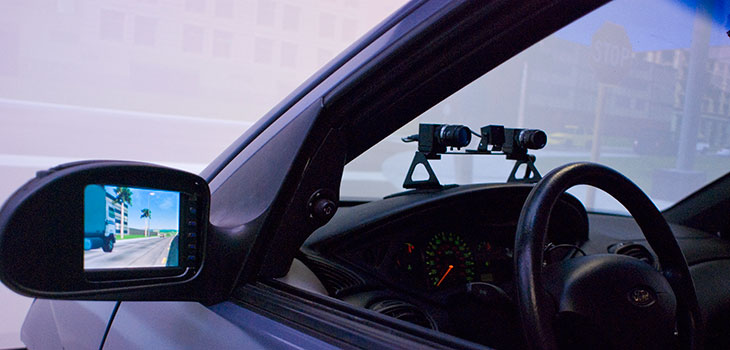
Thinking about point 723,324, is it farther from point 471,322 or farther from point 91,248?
point 91,248

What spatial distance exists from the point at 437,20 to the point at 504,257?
130 centimetres

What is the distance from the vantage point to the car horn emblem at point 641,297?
1.11 meters

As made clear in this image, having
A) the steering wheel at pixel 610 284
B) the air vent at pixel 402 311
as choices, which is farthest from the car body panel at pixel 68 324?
the steering wheel at pixel 610 284

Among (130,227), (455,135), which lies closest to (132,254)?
(130,227)

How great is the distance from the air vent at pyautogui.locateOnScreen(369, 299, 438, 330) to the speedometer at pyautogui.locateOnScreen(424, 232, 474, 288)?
0.30 metres

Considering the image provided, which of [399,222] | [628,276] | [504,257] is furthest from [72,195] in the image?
[504,257]

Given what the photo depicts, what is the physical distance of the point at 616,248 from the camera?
2248 mm

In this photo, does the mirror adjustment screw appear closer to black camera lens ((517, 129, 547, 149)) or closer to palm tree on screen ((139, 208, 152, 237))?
palm tree on screen ((139, 208, 152, 237))

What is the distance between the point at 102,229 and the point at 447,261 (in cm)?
128

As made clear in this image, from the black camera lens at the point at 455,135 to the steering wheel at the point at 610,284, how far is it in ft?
2.12

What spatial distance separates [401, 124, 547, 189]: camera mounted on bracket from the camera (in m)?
1.81

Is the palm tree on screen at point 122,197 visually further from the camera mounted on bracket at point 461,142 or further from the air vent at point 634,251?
the air vent at point 634,251

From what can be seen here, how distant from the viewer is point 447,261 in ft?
6.35

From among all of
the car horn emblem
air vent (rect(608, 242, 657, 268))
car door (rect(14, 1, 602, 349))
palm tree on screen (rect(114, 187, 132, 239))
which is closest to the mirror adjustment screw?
car door (rect(14, 1, 602, 349))
